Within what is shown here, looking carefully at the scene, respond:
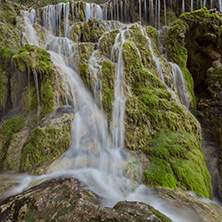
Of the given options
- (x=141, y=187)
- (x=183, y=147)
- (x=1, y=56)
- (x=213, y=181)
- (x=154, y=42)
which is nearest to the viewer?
(x=141, y=187)

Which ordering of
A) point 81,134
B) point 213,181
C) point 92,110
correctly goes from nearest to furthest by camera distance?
1. point 213,181
2. point 81,134
3. point 92,110

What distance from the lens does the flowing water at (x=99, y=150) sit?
13.4 feet

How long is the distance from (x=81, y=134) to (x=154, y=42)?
701 centimetres

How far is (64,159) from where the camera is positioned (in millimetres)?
5336

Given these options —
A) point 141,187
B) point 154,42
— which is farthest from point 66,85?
point 154,42

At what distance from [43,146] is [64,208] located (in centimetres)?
288

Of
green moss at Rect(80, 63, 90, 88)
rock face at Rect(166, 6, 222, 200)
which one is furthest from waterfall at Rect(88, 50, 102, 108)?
rock face at Rect(166, 6, 222, 200)

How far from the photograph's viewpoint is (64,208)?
9.41 feet

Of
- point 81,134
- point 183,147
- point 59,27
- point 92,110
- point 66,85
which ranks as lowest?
point 183,147

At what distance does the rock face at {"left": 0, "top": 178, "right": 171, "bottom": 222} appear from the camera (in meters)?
2.48

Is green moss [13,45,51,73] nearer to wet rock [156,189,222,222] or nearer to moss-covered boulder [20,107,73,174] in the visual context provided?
moss-covered boulder [20,107,73,174]

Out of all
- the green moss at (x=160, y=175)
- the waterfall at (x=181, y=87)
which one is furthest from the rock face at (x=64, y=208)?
the waterfall at (x=181, y=87)

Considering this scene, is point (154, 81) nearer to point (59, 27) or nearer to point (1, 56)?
point (1, 56)

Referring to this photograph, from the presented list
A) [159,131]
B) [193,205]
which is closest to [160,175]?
[193,205]
